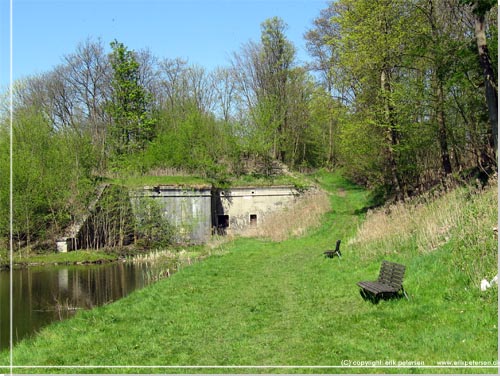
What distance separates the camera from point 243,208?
1185 inches

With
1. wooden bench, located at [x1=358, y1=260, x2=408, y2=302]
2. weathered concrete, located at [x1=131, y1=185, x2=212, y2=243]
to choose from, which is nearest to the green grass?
weathered concrete, located at [x1=131, y1=185, x2=212, y2=243]

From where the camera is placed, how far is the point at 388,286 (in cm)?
811

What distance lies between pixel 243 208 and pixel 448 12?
15716mm

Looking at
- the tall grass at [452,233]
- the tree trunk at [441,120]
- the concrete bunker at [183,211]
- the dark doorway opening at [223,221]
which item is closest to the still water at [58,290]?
the concrete bunker at [183,211]

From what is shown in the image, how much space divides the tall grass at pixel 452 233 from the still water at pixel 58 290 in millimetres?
7228

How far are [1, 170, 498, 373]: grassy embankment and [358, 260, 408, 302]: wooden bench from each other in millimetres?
189

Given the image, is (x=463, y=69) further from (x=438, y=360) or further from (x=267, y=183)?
(x=267, y=183)

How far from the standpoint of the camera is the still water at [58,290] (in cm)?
1202

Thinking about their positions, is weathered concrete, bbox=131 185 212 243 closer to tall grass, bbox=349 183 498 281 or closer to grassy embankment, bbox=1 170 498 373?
grassy embankment, bbox=1 170 498 373

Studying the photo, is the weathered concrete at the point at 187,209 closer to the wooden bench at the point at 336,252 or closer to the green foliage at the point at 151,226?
the green foliage at the point at 151,226

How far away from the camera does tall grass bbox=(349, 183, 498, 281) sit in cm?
798

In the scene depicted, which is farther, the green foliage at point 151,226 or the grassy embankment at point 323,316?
the green foliage at point 151,226

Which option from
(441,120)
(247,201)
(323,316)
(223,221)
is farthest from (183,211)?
(323,316)

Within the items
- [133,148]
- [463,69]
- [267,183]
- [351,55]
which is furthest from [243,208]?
[463,69]
